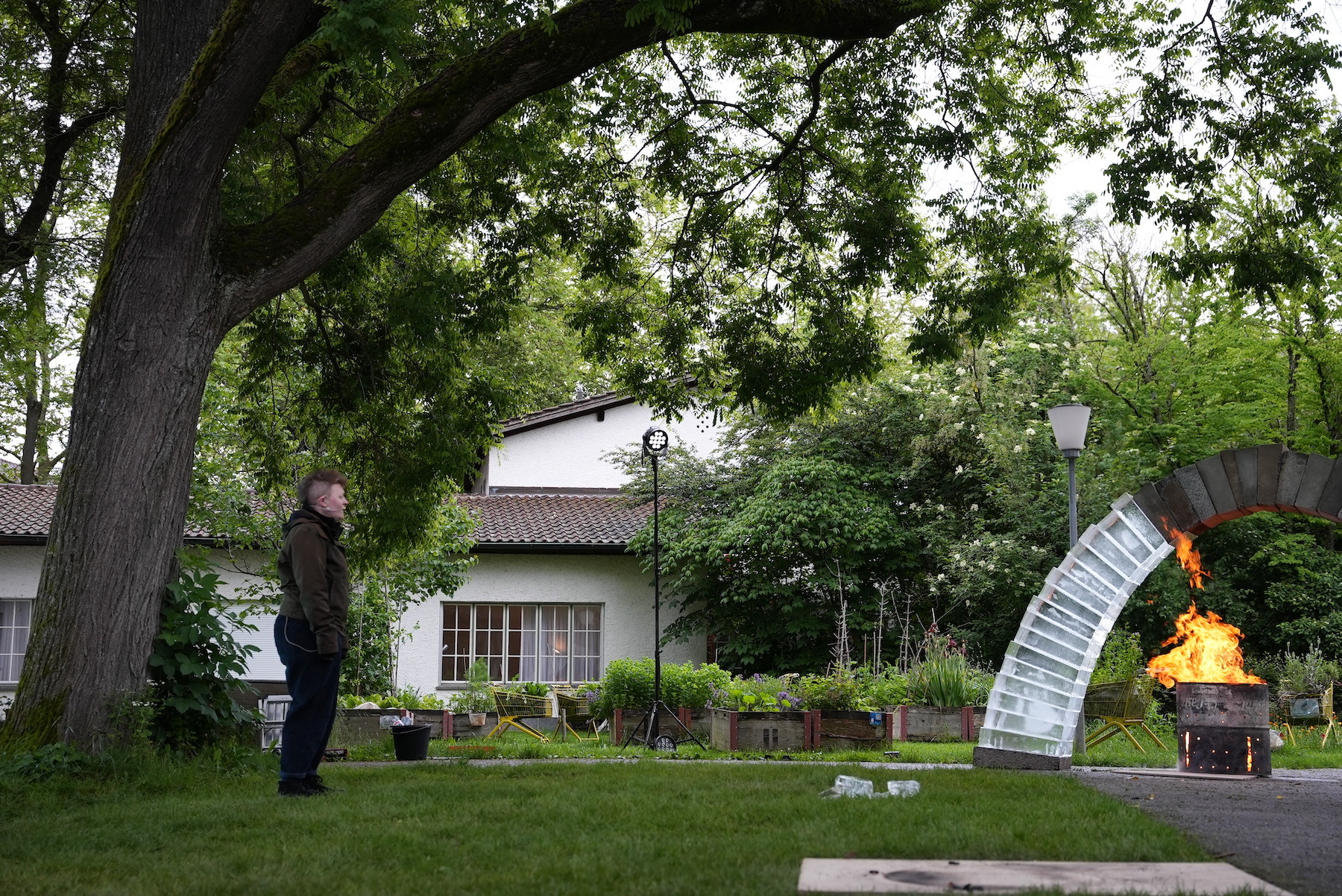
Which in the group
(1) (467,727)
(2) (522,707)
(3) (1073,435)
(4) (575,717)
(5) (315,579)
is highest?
(3) (1073,435)

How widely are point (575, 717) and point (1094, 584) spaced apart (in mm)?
9559

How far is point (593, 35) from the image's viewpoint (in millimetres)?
7848

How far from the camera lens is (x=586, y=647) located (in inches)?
896

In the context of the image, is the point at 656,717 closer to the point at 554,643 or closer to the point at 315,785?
the point at 315,785

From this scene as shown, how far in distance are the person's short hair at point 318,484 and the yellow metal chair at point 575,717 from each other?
11.2 m

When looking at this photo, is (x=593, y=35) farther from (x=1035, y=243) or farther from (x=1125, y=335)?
(x=1125, y=335)

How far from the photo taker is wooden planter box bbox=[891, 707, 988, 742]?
1473 centimetres

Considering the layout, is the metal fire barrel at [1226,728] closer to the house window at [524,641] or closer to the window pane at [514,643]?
the house window at [524,641]

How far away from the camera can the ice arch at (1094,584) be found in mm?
9883

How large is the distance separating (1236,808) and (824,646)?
14.7 metres

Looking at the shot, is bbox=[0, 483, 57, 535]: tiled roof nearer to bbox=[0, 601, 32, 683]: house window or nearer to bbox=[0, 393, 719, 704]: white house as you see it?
bbox=[0, 393, 719, 704]: white house

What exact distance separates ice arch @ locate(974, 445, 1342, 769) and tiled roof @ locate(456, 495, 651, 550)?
1239 cm

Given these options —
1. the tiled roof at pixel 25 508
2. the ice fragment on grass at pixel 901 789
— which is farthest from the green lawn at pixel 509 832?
the tiled roof at pixel 25 508

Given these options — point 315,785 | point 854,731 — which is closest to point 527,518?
point 854,731
